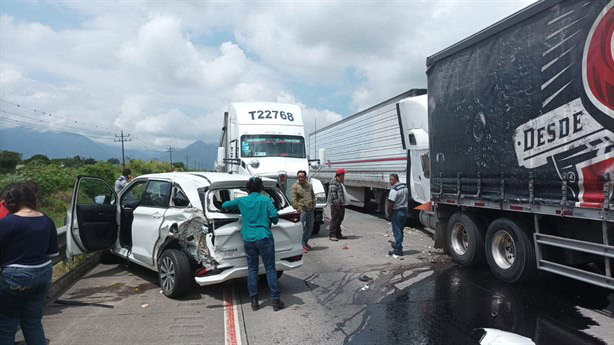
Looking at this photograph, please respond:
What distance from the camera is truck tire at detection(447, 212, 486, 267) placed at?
291 inches

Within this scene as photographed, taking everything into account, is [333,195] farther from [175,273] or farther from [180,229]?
[175,273]

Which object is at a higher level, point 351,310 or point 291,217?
point 291,217

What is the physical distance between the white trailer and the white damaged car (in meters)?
5.13

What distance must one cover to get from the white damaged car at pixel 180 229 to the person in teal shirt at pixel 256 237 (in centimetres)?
22

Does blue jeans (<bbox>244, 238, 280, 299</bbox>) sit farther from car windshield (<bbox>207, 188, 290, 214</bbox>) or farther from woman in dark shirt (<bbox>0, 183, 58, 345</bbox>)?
woman in dark shirt (<bbox>0, 183, 58, 345</bbox>)

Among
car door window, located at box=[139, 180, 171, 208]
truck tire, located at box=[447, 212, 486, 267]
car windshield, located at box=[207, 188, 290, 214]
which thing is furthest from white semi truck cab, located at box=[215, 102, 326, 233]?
car door window, located at box=[139, 180, 171, 208]

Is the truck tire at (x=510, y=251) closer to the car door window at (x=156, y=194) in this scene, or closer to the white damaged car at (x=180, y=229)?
the white damaged car at (x=180, y=229)

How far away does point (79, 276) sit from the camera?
24.0ft

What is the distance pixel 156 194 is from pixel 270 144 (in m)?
5.87

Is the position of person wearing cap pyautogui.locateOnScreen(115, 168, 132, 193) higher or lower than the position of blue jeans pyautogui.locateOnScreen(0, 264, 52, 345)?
higher

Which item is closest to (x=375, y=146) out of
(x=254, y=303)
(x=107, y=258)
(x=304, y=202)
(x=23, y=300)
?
(x=304, y=202)

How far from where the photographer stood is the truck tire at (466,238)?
7.40m

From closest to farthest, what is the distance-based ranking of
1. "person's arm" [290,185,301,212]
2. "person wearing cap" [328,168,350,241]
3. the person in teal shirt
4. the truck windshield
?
the person in teal shirt → "person's arm" [290,185,301,212] → "person wearing cap" [328,168,350,241] → the truck windshield

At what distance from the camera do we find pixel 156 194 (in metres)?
6.85
